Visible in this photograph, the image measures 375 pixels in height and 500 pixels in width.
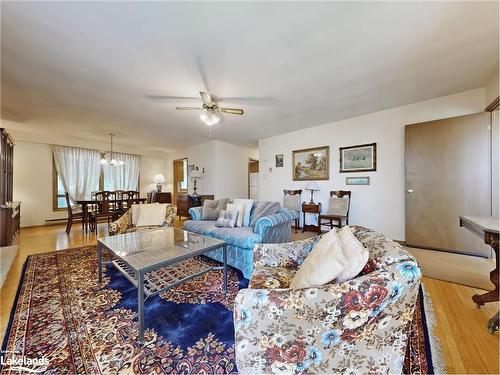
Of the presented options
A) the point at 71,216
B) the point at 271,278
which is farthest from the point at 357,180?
the point at 71,216

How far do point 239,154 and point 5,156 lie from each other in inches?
199

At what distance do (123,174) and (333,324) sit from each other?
296 inches

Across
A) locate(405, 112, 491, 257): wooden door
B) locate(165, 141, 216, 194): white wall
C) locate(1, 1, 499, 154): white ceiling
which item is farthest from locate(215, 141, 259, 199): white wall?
locate(405, 112, 491, 257): wooden door

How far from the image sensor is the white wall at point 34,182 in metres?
4.98

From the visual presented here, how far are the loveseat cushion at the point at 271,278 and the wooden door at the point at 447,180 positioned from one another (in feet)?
9.92

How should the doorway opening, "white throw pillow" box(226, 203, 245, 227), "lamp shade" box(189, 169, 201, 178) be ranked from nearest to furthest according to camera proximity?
"white throw pillow" box(226, 203, 245, 227), "lamp shade" box(189, 169, 201, 178), the doorway opening

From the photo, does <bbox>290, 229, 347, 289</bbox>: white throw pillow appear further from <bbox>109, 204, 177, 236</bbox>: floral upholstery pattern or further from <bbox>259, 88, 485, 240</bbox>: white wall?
<bbox>259, 88, 485, 240</bbox>: white wall

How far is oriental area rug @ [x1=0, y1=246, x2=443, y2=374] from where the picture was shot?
3.76 ft

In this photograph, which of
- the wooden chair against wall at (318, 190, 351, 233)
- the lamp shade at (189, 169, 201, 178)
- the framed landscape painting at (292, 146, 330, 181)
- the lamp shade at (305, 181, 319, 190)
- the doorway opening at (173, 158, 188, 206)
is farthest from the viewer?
the doorway opening at (173, 158, 188, 206)

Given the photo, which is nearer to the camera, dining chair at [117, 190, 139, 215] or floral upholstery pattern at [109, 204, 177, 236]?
floral upholstery pattern at [109, 204, 177, 236]

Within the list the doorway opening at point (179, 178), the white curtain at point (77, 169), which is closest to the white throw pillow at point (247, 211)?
A: the doorway opening at point (179, 178)

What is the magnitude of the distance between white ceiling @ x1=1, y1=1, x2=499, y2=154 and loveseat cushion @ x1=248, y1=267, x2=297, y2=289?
2018mm

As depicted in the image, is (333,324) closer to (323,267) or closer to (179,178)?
(323,267)

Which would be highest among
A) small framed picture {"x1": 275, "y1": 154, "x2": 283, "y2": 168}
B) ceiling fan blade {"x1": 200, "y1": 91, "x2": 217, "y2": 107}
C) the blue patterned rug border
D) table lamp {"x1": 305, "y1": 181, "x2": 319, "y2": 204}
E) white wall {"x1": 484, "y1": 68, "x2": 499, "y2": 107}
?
white wall {"x1": 484, "y1": 68, "x2": 499, "y2": 107}
